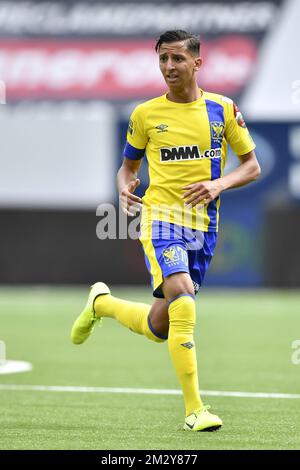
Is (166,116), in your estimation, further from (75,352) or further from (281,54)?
(281,54)

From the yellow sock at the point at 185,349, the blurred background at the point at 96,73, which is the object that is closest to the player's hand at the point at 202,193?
the yellow sock at the point at 185,349

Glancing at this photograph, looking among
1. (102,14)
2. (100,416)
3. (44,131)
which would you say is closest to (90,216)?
(44,131)

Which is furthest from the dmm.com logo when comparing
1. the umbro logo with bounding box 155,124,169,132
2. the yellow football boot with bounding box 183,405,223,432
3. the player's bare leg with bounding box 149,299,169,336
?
the yellow football boot with bounding box 183,405,223,432

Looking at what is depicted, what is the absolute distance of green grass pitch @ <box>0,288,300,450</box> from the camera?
5945mm

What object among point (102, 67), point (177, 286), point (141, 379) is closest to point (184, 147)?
point (177, 286)

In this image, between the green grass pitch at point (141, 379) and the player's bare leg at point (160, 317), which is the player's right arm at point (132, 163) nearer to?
the player's bare leg at point (160, 317)

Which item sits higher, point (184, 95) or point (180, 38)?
point (180, 38)

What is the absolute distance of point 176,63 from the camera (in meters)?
6.57

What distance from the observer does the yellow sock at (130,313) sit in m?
6.98

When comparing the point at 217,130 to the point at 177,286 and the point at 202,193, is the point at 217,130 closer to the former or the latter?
the point at 202,193

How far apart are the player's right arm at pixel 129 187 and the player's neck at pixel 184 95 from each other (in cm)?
47

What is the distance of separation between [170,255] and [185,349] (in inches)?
20.0

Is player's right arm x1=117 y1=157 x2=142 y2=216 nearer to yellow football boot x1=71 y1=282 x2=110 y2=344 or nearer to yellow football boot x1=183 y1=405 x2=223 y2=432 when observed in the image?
yellow football boot x1=71 y1=282 x2=110 y2=344
